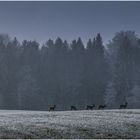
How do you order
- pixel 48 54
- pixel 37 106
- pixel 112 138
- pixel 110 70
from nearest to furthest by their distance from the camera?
pixel 112 138 → pixel 37 106 → pixel 110 70 → pixel 48 54

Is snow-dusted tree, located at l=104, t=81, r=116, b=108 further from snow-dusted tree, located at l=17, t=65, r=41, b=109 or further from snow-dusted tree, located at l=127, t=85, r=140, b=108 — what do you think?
snow-dusted tree, located at l=17, t=65, r=41, b=109

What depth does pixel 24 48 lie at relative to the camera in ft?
369

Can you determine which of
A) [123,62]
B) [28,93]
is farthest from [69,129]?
[123,62]

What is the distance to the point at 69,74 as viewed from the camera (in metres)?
109

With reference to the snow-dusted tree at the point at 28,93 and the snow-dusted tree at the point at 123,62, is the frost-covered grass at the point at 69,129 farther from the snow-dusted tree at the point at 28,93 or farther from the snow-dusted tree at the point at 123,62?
the snow-dusted tree at the point at 28,93

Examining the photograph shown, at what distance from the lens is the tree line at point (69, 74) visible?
100312mm

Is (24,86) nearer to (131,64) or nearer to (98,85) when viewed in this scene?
(98,85)

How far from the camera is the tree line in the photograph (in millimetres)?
100312

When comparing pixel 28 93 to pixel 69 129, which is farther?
pixel 28 93

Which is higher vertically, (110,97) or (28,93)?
(28,93)

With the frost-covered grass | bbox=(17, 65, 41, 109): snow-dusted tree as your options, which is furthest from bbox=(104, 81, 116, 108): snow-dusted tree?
the frost-covered grass

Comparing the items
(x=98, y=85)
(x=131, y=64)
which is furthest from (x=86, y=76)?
(x=131, y=64)

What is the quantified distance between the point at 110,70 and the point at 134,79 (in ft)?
21.0

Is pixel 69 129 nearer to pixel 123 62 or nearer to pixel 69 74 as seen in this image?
pixel 123 62
